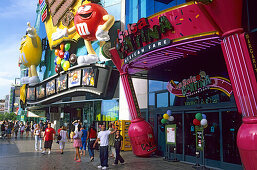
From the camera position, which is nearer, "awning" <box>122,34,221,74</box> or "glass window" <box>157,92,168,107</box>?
"awning" <box>122,34,221,74</box>

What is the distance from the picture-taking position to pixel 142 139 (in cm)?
1308

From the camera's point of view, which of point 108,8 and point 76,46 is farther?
point 76,46

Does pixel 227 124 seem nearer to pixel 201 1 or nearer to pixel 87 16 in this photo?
pixel 201 1

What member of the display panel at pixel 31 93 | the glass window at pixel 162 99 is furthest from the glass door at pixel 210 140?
the display panel at pixel 31 93

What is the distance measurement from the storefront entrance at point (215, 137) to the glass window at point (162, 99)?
46.8 inches

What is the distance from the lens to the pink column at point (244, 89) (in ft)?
24.5

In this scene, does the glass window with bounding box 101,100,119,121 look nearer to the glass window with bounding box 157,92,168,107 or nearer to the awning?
the glass window with bounding box 157,92,168,107

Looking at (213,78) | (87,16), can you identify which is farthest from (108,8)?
(213,78)

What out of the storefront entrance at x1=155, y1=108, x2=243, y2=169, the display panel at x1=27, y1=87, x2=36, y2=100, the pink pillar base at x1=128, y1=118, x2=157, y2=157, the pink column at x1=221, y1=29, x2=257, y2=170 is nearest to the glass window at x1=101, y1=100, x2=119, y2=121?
the pink pillar base at x1=128, y1=118, x2=157, y2=157

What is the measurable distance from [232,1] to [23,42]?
30227 millimetres

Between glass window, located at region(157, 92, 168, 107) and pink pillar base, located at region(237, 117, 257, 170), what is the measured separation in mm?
6854

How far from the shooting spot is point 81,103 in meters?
27.1

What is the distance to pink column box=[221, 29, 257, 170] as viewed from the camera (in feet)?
24.5

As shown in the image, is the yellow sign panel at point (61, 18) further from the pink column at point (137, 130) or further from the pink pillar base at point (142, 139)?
the pink pillar base at point (142, 139)
